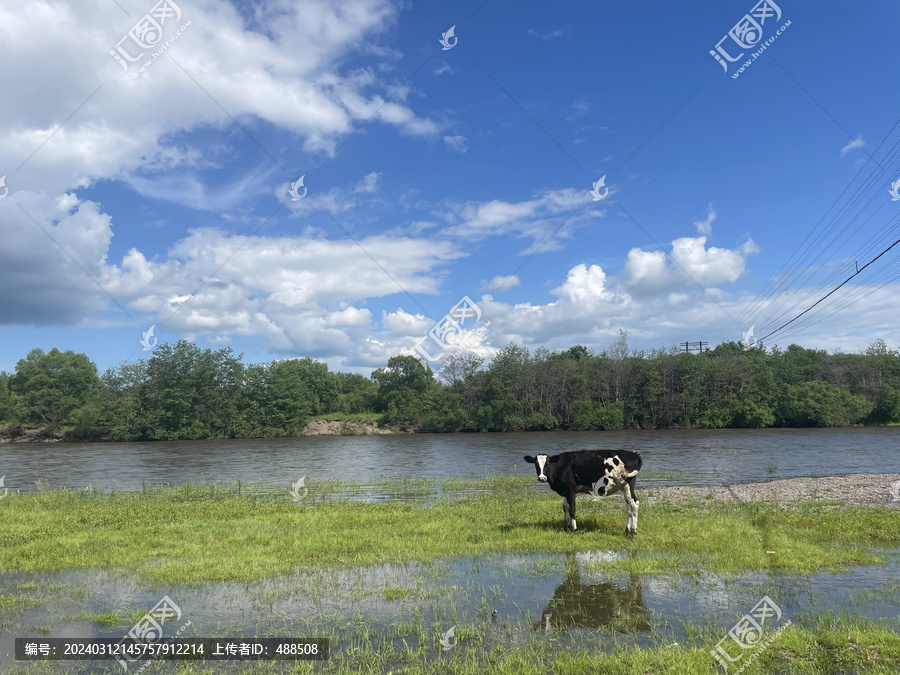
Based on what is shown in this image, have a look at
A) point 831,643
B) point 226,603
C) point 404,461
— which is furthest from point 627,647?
point 404,461

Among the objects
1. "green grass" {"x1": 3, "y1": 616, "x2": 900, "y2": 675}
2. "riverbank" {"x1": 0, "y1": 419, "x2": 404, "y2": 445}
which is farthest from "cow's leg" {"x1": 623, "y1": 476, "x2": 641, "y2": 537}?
"riverbank" {"x1": 0, "y1": 419, "x2": 404, "y2": 445}

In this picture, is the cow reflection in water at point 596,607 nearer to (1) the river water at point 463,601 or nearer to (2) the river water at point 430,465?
(1) the river water at point 463,601

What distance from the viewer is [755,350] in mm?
106500

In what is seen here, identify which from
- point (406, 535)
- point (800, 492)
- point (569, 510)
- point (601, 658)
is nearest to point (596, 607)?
point (601, 658)

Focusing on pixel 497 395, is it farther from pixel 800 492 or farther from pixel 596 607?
pixel 596 607

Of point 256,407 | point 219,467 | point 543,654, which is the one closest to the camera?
point 543,654

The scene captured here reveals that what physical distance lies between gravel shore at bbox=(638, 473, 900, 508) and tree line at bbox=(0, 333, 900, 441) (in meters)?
64.0

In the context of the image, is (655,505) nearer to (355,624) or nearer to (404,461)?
(355,624)

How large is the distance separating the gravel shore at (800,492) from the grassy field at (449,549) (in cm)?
157

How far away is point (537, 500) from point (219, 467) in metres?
28.3

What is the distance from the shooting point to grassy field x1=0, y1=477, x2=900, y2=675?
262 inches

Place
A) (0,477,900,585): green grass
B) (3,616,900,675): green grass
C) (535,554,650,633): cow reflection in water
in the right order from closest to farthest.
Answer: (3,616,900,675): green grass
(535,554,650,633): cow reflection in water
(0,477,900,585): green grass

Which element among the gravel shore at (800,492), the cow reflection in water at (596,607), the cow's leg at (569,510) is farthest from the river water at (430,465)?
the cow reflection in water at (596,607)

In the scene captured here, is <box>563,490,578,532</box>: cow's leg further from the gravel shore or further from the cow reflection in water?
the gravel shore
